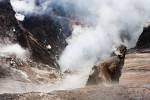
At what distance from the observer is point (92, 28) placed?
6384cm

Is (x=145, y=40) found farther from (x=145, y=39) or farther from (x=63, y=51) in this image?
(x=63, y=51)

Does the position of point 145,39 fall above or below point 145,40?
above

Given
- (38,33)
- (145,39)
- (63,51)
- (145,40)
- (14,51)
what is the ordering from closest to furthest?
(14,51) < (38,33) < (63,51) < (145,40) < (145,39)

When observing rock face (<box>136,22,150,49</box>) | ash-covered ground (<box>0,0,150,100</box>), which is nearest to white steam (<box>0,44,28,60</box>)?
ash-covered ground (<box>0,0,150,100</box>)

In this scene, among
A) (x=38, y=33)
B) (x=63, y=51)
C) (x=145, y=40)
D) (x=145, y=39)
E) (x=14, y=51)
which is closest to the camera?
(x=14, y=51)

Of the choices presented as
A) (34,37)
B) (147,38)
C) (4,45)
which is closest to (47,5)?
(34,37)

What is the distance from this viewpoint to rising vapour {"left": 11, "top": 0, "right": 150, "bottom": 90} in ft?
163

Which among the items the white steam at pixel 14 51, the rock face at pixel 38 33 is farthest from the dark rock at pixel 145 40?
the white steam at pixel 14 51

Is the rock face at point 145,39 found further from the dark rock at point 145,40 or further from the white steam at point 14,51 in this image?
the white steam at point 14,51

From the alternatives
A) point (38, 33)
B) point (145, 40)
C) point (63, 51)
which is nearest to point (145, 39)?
point (145, 40)

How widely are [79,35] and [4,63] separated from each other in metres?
31.3

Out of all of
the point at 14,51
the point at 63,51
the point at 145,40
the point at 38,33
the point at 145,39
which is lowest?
the point at 14,51

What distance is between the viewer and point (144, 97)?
12688 millimetres

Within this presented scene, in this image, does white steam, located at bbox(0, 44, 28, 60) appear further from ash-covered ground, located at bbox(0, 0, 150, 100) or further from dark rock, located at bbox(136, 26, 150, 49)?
dark rock, located at bbox(136, 26, 150, 49)
